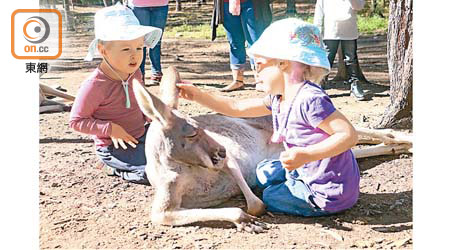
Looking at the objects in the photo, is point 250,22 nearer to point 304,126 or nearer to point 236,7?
point 236,7

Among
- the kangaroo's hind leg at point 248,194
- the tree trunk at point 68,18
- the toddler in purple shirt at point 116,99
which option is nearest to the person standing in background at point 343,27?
the toddler in purple shirt at point 116,99

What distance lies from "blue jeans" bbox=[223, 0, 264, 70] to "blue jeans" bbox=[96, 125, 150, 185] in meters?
2.87

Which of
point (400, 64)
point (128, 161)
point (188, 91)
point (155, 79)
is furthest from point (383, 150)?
point (155, 79)

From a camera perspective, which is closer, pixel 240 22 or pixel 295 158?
pixel 295 158

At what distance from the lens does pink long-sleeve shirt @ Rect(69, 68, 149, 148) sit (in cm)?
383

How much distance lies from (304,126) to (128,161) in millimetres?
1411

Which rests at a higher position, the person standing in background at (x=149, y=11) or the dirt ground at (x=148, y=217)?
the person standing in background at (x=149, y=11)

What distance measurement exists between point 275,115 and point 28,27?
4.86 feet

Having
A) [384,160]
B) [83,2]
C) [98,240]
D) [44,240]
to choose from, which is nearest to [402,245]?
[384,160]

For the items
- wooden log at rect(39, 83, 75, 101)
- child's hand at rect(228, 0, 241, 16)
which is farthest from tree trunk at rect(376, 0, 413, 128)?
wooden log at rect(39, 83, 75, 101)

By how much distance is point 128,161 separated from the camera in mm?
4039

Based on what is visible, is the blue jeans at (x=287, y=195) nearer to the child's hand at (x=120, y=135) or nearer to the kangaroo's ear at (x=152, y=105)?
the kangaroo's ear at (x=152, y=105)

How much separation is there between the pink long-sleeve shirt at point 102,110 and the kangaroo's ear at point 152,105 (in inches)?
27.6

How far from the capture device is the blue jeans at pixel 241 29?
21.7 ft
